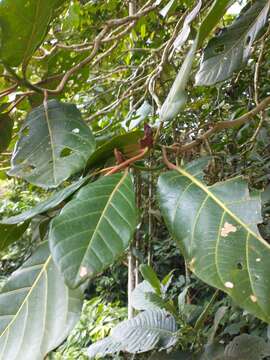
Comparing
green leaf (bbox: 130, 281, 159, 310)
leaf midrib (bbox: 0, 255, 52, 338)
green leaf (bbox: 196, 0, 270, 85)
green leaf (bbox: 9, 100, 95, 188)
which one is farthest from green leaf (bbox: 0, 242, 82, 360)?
green leaf (bbox: 130, 281, 159, 310)

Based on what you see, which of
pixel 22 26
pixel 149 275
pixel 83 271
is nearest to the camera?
pixel 83 271

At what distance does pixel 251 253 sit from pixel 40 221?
12.9 inches

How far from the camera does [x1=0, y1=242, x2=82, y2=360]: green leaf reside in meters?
0.46

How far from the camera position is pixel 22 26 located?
614 mm

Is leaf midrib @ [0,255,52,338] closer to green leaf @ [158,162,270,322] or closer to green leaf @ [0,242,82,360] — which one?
green leaf @ [0,242,82,360]

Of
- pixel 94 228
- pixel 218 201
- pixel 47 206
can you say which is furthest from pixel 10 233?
pixel 218 201

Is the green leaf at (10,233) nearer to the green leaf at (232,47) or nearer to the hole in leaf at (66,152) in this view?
the hole in leaf at (66,152)

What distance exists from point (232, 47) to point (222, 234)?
1.56 feet

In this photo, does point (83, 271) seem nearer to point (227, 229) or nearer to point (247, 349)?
point (227, 229)

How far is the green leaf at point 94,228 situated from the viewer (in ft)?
1.33

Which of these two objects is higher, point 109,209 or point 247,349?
point 109,209

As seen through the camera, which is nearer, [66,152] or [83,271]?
[83,271]

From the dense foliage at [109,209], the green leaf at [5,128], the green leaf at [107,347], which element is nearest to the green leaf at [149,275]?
the dense foliage at [109,209]


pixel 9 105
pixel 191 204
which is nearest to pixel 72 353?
pixel 9 105
